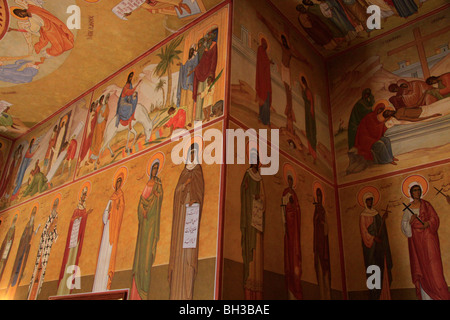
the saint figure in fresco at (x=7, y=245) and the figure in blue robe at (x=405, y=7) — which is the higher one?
the figure in blue robe at (x=405, y=7)

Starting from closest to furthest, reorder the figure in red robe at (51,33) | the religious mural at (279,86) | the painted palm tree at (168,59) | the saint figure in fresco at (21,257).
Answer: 1. the religious mural at (279,86)
2. the painted palm tree at (168,59)
3. the figure in red robe at (51,33)
4. the saint figure in fresco at (21,257)

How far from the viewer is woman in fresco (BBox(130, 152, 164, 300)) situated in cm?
535

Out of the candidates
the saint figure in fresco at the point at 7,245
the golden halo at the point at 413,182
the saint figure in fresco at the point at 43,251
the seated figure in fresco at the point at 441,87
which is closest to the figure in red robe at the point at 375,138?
the golden halo at the point at 413,182

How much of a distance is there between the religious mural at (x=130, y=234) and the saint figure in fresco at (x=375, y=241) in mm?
3110

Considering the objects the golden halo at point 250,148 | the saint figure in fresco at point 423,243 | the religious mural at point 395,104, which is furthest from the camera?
the religious mural at point 395,104

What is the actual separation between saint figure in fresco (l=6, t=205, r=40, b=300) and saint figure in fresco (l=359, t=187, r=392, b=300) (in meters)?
6.78

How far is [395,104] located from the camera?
7.12 meters

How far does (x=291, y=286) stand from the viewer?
546 cm

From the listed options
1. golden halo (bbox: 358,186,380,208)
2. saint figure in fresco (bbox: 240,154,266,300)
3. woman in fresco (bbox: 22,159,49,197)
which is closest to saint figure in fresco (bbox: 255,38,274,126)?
saint figure in fresco (bbox: 240,154,266,300)

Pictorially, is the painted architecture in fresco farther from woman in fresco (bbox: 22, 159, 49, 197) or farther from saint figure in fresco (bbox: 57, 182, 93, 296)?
woman in fresco (bbox: 22, 159, 49, 197)

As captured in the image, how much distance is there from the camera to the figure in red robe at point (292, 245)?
216 inches

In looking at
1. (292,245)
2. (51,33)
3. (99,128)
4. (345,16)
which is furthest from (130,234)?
(345,16)

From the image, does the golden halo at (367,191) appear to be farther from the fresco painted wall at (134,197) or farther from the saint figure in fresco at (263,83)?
the fresco painted wall at (134,197)
